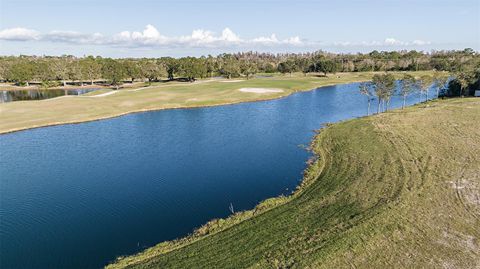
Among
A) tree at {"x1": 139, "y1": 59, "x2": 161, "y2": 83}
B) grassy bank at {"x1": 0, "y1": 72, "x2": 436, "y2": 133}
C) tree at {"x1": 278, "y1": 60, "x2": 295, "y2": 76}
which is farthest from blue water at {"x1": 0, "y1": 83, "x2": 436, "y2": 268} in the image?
tree at {"x1": 278, "y1": 60, "x2": 295, "y2": 76}

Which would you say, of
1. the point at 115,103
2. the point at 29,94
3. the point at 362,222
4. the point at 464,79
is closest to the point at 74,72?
the point at 29,94

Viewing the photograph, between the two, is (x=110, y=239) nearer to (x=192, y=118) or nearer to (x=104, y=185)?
(x=104, y=185)

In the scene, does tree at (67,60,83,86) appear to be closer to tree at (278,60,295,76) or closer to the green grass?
tree at (278,60,295,76)

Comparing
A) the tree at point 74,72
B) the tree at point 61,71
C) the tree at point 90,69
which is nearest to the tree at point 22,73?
the tree at point 61,71

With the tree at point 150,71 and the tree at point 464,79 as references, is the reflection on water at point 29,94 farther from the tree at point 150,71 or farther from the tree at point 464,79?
the tree at point 464,79

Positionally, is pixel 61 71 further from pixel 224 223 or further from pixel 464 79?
pixel 464 79

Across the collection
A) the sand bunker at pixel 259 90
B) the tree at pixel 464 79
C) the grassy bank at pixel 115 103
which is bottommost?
the grassy bank at pixel 115 103

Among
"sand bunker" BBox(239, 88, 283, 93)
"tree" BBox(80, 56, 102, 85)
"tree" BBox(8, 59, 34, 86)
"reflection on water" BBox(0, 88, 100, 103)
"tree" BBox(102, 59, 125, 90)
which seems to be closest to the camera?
"reflection on water" BBox(0, 88, 100, 103)
